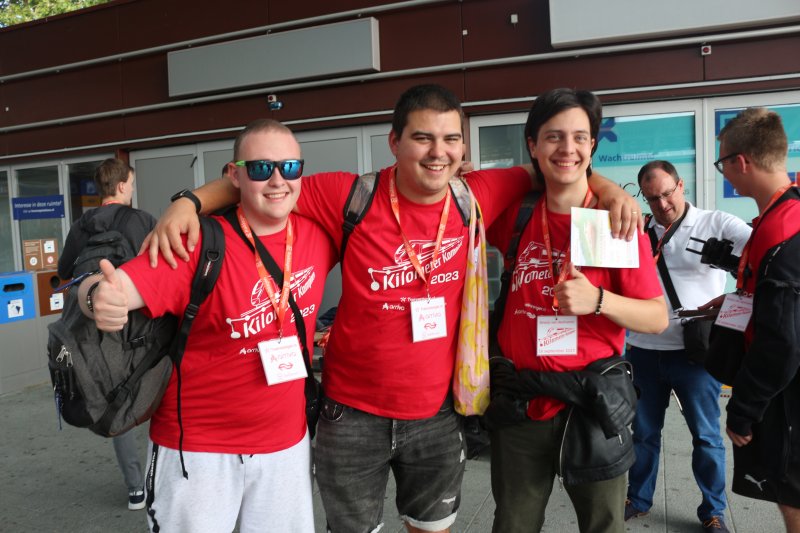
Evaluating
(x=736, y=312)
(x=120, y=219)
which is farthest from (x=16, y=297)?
(x=736, y=312)

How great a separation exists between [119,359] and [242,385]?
1.37 ft

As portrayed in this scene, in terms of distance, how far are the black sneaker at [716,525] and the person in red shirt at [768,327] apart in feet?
3.29

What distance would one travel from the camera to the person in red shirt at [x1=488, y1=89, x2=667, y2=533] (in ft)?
7.30

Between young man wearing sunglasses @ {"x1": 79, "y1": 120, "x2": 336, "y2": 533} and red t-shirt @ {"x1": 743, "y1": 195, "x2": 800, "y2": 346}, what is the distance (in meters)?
1.86

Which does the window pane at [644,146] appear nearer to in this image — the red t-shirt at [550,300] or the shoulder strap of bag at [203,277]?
the red t-shirt at [550,300]

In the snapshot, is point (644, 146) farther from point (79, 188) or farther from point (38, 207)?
point (38, 207)

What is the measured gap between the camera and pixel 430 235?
2465mm

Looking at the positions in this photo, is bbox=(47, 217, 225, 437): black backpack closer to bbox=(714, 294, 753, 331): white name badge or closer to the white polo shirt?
bbox=(714, 294, 753, 331): white name badge

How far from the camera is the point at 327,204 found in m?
2.48

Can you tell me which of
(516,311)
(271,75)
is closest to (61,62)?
(271,75)

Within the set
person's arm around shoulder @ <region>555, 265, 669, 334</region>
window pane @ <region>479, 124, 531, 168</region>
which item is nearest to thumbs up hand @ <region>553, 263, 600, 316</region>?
person's arm around shoulder @ <region>555, 265, 669, 334</region>

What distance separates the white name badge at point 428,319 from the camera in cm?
238

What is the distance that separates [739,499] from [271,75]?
7.04 meters

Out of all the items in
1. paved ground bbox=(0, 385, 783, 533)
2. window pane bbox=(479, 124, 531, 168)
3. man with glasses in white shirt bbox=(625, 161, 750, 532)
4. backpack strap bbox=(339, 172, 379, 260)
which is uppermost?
window pane bbox=(479, 124, 531, 168)
